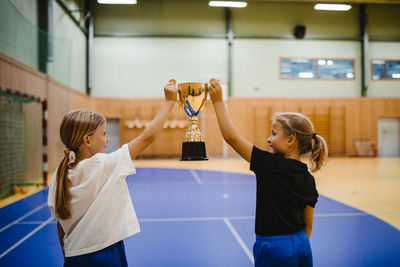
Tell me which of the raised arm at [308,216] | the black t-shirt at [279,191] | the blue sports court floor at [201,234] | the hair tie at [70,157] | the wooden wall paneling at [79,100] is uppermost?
the wooden wall paneling at [79,100]

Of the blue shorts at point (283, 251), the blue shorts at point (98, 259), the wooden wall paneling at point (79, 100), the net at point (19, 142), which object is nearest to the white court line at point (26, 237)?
the blue shorts at point (98, 259)

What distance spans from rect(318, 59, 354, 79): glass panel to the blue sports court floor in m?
10.2

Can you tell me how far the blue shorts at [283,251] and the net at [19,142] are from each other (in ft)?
18.1

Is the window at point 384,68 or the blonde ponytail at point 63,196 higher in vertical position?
the window at point 384,68

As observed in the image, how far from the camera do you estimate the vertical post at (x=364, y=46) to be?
45.2 ft

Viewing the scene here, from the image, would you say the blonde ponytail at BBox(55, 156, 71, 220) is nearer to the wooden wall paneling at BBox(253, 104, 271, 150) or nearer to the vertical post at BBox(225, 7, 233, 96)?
the vertical post at BBox(225, 7, 233, 96)

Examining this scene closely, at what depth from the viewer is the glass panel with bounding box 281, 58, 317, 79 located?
13750 mm

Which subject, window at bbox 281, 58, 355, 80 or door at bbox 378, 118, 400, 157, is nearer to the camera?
window at bbox 281, 58, 355, 80

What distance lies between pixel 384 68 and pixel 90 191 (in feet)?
52.8

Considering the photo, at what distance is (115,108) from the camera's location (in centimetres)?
1309

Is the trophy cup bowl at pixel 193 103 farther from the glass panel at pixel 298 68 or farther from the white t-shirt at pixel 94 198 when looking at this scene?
the glass panel at pixel 298 68

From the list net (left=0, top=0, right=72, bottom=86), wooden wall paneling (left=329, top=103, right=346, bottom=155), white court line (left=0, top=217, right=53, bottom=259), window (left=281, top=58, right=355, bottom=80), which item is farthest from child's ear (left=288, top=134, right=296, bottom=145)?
wooden wall paneling (left=329, top=103, right=346, bottom=155)

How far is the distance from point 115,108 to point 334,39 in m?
10.5

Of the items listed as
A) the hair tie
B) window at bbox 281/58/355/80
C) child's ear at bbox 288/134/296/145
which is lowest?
the hair tie
